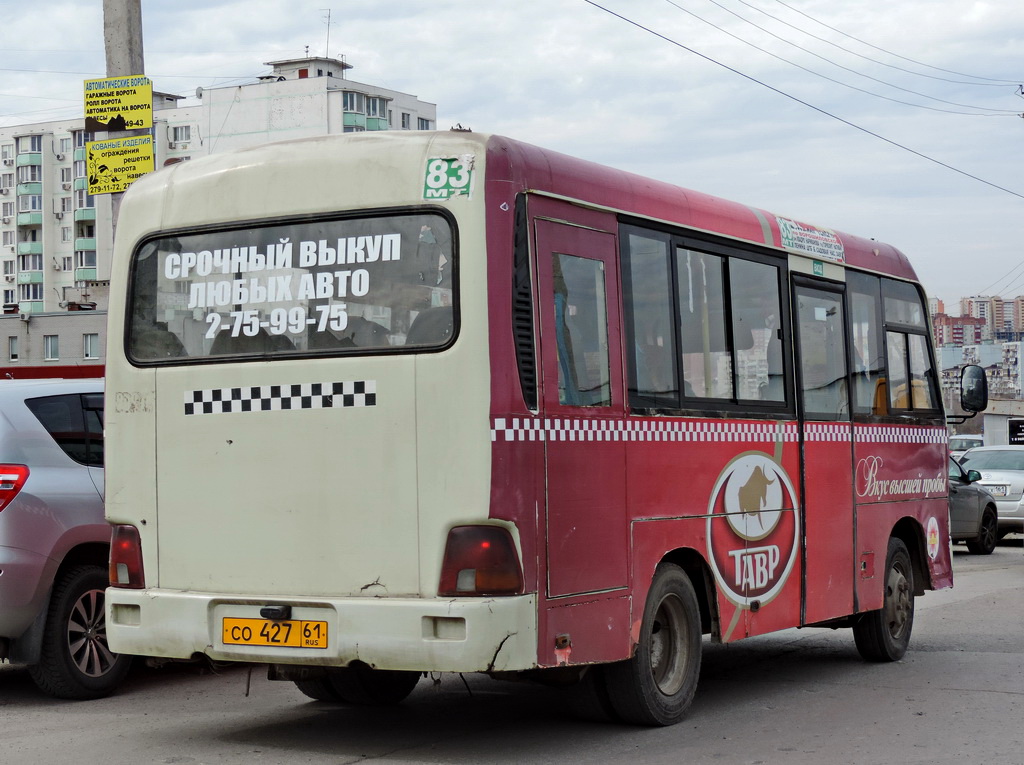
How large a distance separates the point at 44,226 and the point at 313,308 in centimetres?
10410

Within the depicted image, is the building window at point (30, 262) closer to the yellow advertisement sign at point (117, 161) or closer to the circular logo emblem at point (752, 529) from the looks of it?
the yellow advertisement sign at point (117, 161)

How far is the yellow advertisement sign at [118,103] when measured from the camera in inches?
492

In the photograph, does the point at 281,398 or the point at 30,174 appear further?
the point at 30,174

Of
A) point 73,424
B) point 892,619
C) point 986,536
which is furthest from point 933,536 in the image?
point 986,536

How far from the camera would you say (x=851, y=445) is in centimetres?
996

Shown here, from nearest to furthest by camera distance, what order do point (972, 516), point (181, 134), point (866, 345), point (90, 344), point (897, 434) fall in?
1. point (866, 345)
2. point (897, 434)
3. point (972, 516)
4. point (90, 344)
5. point (181, 134)

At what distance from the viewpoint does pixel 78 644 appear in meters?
8.84

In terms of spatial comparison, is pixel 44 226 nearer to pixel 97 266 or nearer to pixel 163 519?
pixel 97 266

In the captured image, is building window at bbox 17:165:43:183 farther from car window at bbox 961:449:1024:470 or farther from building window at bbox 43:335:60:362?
car window at bbox 961:449:1024:470

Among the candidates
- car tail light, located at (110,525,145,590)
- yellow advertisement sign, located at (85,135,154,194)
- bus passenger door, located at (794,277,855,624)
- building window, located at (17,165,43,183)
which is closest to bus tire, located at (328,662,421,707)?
car tail light, located at (110,525,145,590)

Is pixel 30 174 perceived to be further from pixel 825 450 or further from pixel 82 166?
pixel 825 450

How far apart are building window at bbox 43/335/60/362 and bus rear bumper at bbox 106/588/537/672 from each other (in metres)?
77.5

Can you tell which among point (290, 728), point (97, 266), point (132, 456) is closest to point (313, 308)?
point (132, 456)

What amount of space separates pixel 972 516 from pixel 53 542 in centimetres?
1680
